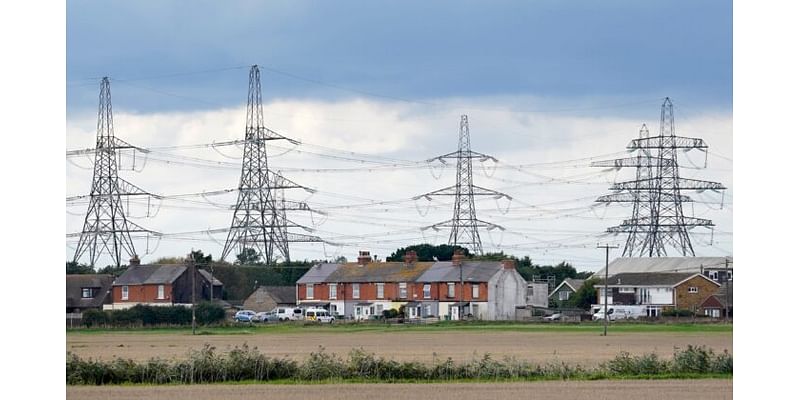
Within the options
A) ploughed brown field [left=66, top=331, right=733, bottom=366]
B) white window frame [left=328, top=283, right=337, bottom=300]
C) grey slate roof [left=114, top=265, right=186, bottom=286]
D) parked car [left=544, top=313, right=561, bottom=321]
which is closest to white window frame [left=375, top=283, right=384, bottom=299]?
white window frame [left=328, top=283, right=337, bottom=300]

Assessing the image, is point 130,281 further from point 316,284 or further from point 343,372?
point 343,372

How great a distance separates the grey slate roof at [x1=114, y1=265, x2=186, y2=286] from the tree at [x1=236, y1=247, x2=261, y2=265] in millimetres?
4297

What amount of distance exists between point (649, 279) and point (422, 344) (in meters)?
48.8

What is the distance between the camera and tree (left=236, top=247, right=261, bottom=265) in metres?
91.3

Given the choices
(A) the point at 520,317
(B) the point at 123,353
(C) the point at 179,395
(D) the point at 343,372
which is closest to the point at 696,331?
(A) the point at 520,317

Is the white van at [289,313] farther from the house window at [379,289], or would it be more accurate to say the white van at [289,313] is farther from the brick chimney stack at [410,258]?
the brick chimney stack at [410,258]

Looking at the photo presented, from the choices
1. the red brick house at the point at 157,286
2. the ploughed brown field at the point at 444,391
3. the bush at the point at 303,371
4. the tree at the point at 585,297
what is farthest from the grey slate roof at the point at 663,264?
the ploughed brown field at the point at 444,391

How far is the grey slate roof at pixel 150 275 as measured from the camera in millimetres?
93150

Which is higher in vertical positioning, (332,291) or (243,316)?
(332,291)

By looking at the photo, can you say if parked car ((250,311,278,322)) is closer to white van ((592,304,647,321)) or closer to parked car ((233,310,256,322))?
parked car ((233,310,256,322))

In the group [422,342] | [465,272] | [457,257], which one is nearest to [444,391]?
[422,342]

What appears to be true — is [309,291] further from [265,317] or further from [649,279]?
[649,279]

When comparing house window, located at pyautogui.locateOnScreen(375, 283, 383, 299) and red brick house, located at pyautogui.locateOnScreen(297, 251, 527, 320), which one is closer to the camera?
red brick house, located at pyautogui.locateOnScreen(297, 251, 527, 320)

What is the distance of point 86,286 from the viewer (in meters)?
94.4
